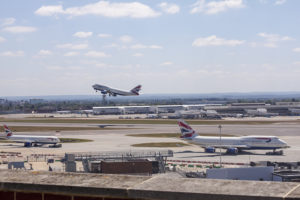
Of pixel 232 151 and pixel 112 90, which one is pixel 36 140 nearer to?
pixel 232 151

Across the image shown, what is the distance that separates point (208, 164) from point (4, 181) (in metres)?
54.3

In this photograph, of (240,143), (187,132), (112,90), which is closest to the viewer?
(240,143)

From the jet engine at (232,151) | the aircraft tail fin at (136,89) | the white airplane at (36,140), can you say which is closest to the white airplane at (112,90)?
the aircraft tail fin at (136,89)

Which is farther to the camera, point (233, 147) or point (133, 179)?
point (233, 147)

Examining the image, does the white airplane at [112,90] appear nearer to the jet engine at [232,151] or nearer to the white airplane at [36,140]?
the white airplane at [36,140]

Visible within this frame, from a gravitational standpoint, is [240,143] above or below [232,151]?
above

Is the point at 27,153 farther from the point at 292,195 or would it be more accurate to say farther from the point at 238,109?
the point at 238,109

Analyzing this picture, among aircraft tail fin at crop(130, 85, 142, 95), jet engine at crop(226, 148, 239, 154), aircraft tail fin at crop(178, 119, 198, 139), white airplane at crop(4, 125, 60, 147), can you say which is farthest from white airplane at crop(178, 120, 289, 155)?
aircraft tail fin at crop(130, 85, 142, 95)

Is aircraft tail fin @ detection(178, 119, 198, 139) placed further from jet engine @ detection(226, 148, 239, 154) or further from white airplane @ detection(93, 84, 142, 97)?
white airplane @ detection(93, 84, 142, 97)

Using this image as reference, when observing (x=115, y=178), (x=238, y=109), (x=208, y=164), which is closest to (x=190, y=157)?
(x=208, y=164)

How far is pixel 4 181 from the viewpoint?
20.6 ft

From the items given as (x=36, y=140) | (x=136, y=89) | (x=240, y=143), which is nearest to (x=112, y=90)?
(x=136, y=89)

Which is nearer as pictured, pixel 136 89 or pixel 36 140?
pixel 36 140

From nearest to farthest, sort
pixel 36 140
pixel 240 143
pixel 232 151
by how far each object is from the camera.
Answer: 1. pixel 232 151
2. pixel 240 143
3. pixel 36 140
